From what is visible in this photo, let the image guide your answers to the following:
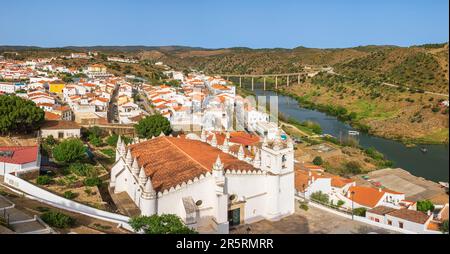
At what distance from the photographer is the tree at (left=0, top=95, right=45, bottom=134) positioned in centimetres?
2761

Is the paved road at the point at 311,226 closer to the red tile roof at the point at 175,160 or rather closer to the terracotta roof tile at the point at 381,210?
the red tile roof at the point at 175,160

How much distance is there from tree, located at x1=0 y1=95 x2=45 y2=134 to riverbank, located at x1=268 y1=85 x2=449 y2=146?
108 ft

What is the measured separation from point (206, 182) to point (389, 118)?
4527cm

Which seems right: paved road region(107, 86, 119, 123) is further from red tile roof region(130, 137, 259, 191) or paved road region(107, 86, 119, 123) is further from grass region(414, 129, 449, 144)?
grass region(414, 129, 449, 144)

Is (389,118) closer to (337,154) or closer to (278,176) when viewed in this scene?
(337,154)

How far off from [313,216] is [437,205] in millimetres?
11399

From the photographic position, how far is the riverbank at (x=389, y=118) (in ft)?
157

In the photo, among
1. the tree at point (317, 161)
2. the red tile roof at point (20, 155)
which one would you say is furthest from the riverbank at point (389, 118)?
the red tile roof at point (20, 155)

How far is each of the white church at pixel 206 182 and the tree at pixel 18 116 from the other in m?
10.7

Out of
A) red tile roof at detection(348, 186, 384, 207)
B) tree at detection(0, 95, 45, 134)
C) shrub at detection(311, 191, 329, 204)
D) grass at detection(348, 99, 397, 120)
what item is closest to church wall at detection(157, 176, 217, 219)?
shrub at detection(311, 191, 329, 204)

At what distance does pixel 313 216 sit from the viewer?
18.3m

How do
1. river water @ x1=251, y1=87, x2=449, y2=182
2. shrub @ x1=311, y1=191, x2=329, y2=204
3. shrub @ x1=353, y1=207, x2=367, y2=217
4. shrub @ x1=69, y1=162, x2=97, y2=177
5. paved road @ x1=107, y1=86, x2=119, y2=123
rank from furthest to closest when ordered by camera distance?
paved road @ x1=107, y1=86, x2=119, y2=123
river water @ x1=251, y1=87, x2=449, y2=182
shrub @ x1=311, y1=191, x2=329, y2=204
shrub @ x1=353, y1=207, x2=367, y2=217
shrub @ x1=69, y1=162, x2=97, y2=177

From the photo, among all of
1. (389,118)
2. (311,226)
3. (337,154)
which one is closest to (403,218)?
(311,226)
